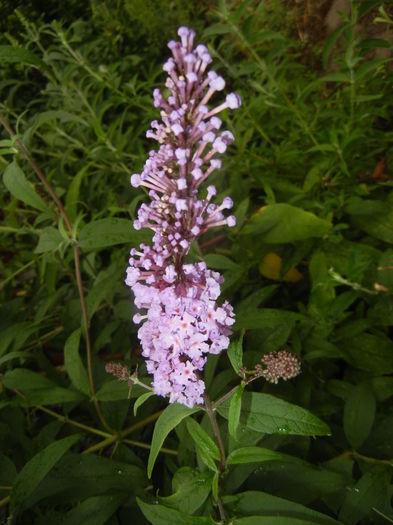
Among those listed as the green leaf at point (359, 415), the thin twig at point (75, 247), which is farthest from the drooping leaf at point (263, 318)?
the thin twig at point (75, 247)

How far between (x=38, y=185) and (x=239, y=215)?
176 centimetres

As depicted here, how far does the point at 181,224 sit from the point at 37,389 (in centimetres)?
171

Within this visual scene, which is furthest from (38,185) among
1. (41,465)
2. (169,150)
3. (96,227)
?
(169,150)

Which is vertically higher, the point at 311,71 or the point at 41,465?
the point at 311,71

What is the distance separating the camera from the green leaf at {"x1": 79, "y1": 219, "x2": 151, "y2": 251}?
87.8 inches

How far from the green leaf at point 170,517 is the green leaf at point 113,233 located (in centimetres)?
121

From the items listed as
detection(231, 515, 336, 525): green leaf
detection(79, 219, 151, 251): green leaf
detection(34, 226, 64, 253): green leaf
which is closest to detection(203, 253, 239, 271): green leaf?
detection(79, 219, 151, 251): green leaf

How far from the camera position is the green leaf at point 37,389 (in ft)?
8.02

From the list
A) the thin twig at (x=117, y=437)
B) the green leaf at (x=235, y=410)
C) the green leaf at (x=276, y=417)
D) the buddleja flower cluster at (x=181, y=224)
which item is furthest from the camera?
the thin twig at (x=117, y=437)

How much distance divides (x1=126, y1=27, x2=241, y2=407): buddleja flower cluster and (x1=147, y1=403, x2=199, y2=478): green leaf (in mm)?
90

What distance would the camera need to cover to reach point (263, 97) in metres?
3.64

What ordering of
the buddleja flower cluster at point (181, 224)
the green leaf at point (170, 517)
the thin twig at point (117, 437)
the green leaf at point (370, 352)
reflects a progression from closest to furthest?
the buddleja flower cluster at point (181, 224)
the green leaf at point (170, 517)
the thin twig at point (117, 437)
the green leaf at point (370, 352)

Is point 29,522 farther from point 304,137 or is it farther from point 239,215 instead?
point 304,137

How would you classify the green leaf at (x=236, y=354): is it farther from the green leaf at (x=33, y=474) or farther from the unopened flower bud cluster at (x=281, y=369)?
the green leaf at (x=33, y=474)
